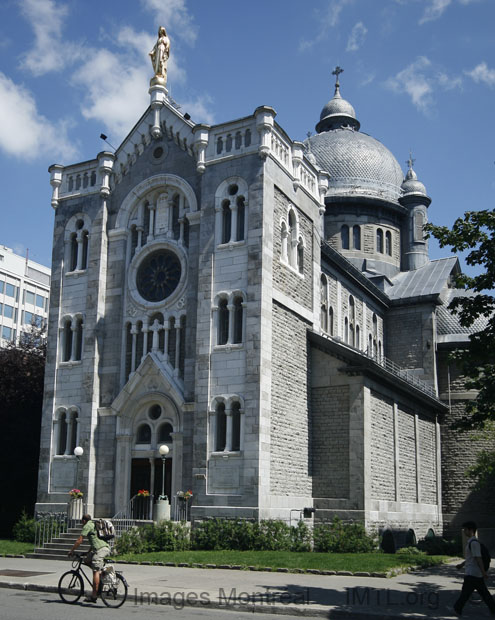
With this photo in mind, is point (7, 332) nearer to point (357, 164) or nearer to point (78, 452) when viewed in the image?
point (357, 164)

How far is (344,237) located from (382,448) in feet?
70.3

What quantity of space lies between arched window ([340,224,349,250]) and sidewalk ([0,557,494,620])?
101ft

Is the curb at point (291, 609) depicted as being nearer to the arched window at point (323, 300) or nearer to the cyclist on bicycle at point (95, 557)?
the cyclist on bicycle at point (95, 557)

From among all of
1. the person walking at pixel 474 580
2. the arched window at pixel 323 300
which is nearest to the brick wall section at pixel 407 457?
the arched window at pixel 323 300

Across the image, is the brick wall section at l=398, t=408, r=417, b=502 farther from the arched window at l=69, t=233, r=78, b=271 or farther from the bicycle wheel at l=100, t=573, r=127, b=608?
the bicycle wheel at l=100, t=573, r=127, b=608

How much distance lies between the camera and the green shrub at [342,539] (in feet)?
85.0

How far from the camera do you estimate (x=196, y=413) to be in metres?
28.9

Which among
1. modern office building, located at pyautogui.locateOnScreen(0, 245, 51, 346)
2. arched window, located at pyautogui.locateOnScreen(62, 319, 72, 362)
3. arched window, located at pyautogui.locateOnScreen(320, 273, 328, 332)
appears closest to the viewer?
arched window, located at pyautogui.locateOnScreen(62, 319, 72, 362)

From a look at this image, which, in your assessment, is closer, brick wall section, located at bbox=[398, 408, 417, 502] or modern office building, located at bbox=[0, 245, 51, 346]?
brick wall section, located at bbox=[398, 408, 417, 502]

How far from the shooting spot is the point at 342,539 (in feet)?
86.0

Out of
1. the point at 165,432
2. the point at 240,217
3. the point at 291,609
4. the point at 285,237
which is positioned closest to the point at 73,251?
the point at 240,217

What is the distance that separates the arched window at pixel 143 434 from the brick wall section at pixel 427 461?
14.0 meters

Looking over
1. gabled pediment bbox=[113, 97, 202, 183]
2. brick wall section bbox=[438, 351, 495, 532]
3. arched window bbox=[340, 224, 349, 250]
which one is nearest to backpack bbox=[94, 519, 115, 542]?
gabled pediment bbox=[113, 97, 202, 183]

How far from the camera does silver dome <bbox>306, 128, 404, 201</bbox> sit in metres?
51.9
